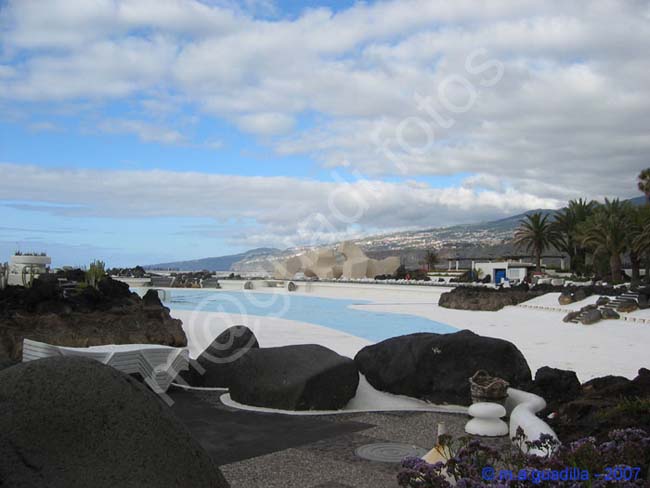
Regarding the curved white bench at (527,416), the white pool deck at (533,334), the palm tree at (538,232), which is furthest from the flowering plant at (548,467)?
the palm tree at (538,232)

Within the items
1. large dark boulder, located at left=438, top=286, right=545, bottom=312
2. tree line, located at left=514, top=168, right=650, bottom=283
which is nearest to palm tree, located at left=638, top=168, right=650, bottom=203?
tree line, located at left=514, top=168, right=650, bottom=283

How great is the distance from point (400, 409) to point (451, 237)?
170 meters

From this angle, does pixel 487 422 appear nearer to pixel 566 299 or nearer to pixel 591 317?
pixel 591 317

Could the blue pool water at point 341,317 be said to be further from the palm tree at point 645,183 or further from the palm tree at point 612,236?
the palm tree at point 645,183

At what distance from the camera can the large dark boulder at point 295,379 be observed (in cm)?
709

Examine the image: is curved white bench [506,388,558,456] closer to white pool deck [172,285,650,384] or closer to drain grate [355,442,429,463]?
drain grate [355,442,429,463]

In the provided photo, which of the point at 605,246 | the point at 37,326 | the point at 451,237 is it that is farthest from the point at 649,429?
the point at 451,237

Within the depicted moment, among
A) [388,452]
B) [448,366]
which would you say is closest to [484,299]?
[448,366]

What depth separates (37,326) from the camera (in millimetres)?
10242

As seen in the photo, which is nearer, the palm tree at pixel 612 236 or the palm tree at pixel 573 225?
the palm tree at pixel 612 236

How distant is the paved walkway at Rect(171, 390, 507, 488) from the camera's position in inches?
186

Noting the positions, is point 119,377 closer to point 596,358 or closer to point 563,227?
point 596,358

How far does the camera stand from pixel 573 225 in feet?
156

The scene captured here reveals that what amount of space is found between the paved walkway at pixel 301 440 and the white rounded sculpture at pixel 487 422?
148 millimetres
